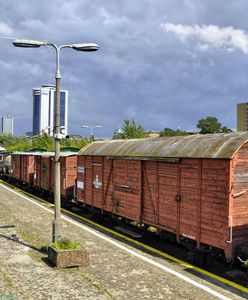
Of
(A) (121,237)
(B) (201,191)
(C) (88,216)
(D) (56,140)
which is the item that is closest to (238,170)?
(B) (201,191)

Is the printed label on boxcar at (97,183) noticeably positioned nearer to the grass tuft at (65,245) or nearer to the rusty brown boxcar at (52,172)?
the rusty brown boxcar at (52,172)

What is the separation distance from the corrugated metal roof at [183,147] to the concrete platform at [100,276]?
324 cm

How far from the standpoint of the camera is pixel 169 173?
13.3m

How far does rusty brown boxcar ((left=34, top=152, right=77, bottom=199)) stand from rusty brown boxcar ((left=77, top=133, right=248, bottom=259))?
6152 millimetres

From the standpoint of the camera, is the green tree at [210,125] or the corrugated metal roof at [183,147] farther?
the green tree at [210,125]

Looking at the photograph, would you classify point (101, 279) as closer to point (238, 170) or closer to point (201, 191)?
point (201, 191)

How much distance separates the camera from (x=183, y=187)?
1255 centimetres

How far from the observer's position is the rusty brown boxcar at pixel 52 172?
2403 centimetres

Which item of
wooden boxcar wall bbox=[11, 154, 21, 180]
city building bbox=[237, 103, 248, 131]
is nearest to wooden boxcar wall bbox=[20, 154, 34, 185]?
wooden boxcar wall bbox=[11, 154, 21, 180]

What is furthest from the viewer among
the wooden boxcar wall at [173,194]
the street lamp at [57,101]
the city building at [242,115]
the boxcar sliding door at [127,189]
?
the city building at [242,115]

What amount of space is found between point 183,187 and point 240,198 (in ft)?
6.82

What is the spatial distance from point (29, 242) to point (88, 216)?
7.48m

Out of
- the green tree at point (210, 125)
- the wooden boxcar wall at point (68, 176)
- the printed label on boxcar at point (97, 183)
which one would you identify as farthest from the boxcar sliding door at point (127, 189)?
the green tree at point (210, 125)

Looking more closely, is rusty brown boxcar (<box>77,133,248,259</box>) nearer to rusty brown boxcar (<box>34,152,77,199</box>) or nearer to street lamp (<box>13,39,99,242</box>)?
street lamp (<box>13,39,99,242</box>)
